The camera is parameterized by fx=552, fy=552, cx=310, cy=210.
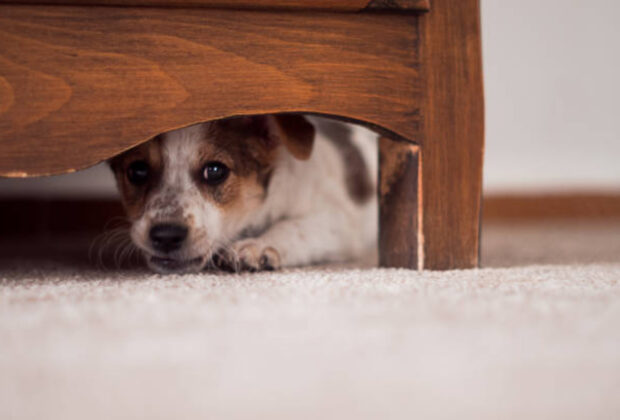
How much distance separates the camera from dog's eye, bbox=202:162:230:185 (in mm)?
1403

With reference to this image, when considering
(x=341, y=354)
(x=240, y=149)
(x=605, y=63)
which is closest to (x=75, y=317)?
(x=341, y=354)

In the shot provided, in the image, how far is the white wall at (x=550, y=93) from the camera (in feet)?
9.17

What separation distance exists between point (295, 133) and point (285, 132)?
3 cm

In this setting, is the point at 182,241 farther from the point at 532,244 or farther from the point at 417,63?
the point at 532,244

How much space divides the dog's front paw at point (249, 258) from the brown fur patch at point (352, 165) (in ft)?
2.15

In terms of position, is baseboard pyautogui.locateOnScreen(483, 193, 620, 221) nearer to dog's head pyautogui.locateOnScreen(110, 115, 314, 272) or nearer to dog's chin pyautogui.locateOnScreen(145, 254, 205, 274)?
dog's head pyautogui.locateOnScreen(110, 115, 314, 272)

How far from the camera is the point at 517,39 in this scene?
2811 mm

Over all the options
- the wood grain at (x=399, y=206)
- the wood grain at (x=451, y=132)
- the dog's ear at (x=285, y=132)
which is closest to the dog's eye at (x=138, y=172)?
the dog's ear at (x=285, y=132)

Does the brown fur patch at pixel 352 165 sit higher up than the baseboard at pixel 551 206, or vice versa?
the brown fur patch at pixel 352 165

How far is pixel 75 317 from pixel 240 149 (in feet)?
2.82

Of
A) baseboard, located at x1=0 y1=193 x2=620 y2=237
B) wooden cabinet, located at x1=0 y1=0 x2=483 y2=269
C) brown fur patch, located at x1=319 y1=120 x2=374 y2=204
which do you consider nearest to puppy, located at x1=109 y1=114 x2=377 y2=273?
brown fur patch, located at x1=319 y1=120 x2=374 y2=204

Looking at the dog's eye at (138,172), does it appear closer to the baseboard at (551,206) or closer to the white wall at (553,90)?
the white wall at (553,90)

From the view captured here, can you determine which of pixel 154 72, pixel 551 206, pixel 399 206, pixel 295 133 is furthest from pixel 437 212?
pixel 551 206

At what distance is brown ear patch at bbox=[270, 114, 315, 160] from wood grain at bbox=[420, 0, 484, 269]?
349 millimetres
